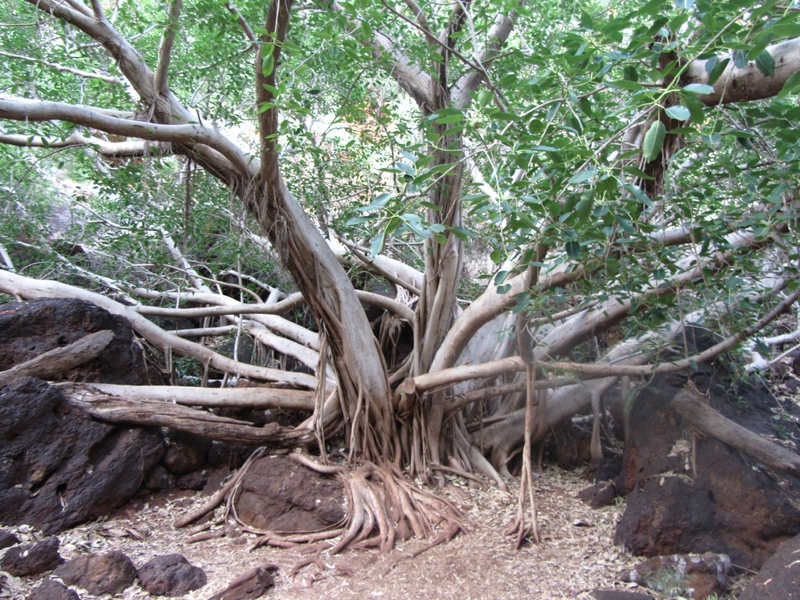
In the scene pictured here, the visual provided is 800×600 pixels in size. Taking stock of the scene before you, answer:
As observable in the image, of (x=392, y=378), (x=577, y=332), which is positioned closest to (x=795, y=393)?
(x=577, y=332)

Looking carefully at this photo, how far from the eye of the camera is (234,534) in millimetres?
3846

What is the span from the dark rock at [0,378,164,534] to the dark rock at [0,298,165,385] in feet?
1.64

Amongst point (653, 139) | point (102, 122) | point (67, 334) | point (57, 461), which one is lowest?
point (57, 461)

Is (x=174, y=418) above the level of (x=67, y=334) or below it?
below

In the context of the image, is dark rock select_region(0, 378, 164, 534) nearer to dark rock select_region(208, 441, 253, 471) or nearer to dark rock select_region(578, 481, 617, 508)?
dark rock select_region(208, 441, 253, 471)

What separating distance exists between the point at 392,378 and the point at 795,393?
13.8 feet

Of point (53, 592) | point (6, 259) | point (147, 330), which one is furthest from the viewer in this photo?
point (6, 259)

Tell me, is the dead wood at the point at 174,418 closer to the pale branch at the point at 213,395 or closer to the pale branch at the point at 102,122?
the pale branch at the point at 213,395

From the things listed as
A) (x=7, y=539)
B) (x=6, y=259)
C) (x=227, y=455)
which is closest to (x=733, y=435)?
(x=227, y=455)

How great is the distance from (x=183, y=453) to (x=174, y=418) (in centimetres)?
42

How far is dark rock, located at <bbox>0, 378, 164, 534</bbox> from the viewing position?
3693mm

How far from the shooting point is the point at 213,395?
4.68 m

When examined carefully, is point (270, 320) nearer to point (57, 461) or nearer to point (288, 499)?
point (288, 499)

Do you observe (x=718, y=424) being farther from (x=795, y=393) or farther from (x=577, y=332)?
(x=795, y=393)
